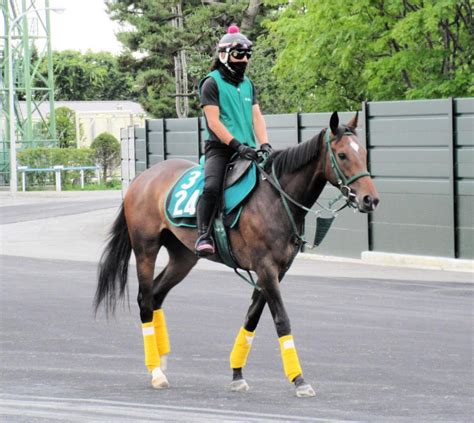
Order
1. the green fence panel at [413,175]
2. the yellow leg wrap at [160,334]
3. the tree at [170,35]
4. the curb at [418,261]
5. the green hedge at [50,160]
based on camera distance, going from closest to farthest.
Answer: the yellow leg wrap at [160,334] < the curb at [418,261] < the green fence panel at [413,175] < the tree at [170,35] < the green hedge at [50,160]

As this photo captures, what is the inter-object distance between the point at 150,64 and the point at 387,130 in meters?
35.6

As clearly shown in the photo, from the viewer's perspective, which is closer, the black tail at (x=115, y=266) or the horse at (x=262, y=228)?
the horse at (x=262, y=228)

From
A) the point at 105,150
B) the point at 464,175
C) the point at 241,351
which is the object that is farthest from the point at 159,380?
the point at 105,150

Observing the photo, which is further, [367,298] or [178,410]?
[367,298]

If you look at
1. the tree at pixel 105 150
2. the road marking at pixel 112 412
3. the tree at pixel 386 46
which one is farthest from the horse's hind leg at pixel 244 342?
the tree at pixel 105 150

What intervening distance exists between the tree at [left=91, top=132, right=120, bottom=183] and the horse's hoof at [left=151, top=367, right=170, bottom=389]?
49.4 metres

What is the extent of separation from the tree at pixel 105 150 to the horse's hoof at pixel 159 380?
49.4 metres

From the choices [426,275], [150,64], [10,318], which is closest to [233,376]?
[10,318]

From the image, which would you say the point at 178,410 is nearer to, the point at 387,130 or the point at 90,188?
the point at 387,130

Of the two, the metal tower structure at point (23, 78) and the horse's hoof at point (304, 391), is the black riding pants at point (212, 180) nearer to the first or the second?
the horse's hoof at point (304, 391)

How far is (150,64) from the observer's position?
183ft

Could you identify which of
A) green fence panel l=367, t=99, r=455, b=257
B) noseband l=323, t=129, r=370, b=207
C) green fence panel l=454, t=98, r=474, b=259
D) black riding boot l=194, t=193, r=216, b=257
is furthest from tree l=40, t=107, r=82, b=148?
noseband l=323, t=129, r=370, b=207

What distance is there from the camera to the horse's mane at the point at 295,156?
9492 millimetres

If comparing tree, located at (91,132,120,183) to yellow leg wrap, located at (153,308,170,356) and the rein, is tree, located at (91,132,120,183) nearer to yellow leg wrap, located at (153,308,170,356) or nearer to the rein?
yellow leg wrap, located at (153,308,170,356)
